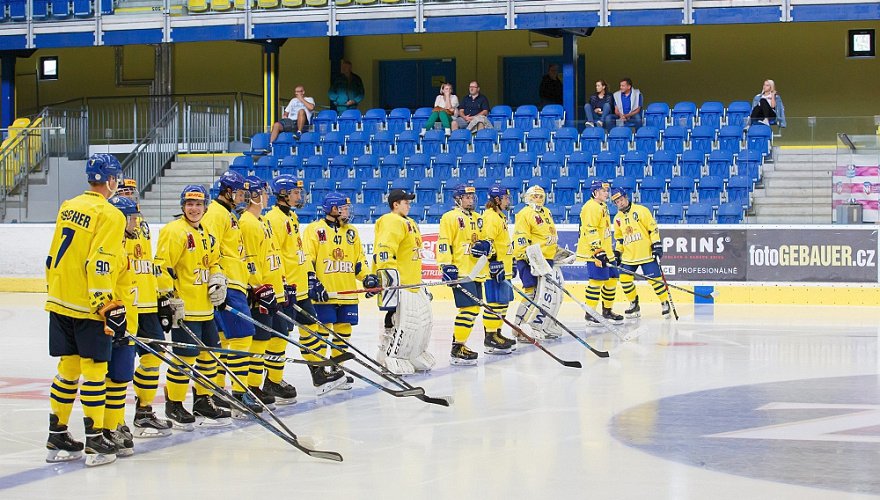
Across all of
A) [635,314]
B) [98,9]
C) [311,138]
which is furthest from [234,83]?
[635,314]

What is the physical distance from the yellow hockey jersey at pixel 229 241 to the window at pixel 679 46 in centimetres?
1765

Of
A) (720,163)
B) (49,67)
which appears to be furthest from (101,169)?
(49,67)

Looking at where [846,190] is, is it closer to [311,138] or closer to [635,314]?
[635,314]

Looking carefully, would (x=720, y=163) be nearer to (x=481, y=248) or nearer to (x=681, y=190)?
(x=681, y=190)

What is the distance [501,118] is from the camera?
72.1 ft

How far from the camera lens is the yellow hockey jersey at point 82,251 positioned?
23.2 feet

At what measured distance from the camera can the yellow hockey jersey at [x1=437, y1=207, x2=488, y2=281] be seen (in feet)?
39.7

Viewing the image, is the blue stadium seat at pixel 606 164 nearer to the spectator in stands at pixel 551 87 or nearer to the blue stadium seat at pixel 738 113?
the blue stadium seat at pixel 738 113

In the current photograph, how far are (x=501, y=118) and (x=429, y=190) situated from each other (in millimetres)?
2179

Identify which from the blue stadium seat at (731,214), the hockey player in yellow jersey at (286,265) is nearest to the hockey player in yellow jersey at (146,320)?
the hockey player in yellow jersey at (286,265)

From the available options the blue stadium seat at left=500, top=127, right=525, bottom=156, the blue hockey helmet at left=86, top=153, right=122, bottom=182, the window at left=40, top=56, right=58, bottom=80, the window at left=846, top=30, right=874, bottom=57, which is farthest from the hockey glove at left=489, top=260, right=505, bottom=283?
the window at left=40, top=56, right=58, bottom=80

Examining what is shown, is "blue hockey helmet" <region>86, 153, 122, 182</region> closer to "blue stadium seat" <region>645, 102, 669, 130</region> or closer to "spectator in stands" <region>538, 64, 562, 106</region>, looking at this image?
"blue stadium seat" <region>645, 102, 669, 130</region>

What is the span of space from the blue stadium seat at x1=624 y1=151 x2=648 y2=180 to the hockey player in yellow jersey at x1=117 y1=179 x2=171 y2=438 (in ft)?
41.6

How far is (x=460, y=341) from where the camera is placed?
12.1 meters
